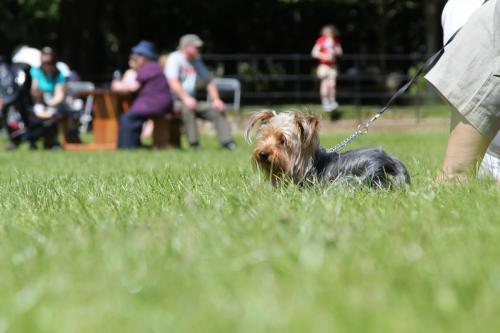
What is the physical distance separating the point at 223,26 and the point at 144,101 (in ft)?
65.5

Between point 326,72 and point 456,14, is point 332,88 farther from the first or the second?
point 456,14

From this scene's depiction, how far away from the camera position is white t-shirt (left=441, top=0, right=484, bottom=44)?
19.9ft

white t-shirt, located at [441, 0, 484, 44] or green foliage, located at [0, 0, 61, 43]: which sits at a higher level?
white t-shirt, located at [441, 0, 484, 44]

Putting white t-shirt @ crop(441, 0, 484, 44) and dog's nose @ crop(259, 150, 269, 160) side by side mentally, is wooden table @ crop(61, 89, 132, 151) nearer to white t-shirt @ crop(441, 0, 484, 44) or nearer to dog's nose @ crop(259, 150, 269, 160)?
white t-shirt @ crop(441, 0, 484, 44)

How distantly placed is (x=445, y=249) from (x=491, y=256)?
184mm

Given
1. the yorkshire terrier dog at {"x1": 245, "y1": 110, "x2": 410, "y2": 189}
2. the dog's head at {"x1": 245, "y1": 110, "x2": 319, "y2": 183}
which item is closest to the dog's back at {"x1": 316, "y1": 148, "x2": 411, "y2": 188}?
the yorkshire terrier dog at {"x1": 245, "y1": 110, "x2": 410, "y2": 189}

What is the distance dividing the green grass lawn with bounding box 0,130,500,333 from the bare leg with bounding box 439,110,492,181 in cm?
66

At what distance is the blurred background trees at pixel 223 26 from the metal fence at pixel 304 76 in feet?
15.4

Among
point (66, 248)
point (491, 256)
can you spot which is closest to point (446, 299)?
point (491, 256)

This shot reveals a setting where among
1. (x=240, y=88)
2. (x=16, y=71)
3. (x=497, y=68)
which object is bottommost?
(x=240, y=88)

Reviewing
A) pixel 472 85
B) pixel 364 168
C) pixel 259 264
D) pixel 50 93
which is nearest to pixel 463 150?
pixel 472 85

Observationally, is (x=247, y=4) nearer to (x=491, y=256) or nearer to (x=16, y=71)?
(x=16, y=71)

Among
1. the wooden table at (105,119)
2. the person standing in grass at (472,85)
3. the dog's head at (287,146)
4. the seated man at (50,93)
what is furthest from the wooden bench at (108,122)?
the person standing in grass at (472,85)

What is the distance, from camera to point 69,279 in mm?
2951
